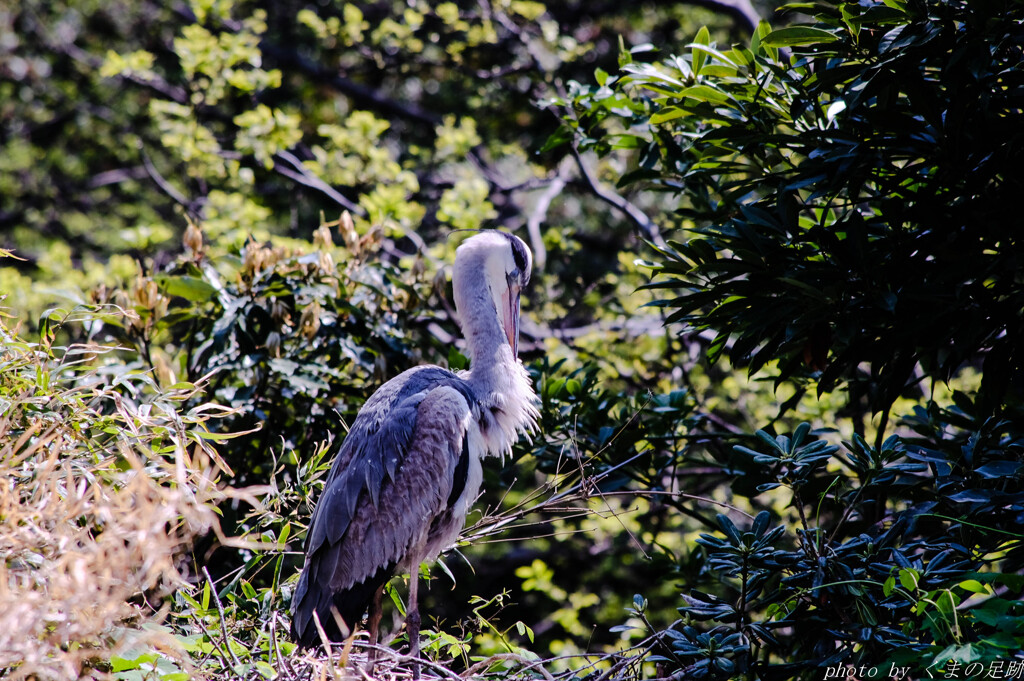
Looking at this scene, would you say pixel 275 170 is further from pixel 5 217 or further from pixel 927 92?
pixel 5 217

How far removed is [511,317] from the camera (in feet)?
13.3

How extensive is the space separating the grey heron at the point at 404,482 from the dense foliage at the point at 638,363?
5.8 inches

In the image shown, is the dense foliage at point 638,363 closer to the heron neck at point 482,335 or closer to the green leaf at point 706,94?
the green leaf at point 706,94

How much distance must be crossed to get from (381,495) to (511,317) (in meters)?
1.22

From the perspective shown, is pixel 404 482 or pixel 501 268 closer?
pixel 404 482

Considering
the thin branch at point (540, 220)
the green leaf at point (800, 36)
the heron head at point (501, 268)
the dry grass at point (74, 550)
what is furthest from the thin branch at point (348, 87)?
the dry grass at point (74, 550)

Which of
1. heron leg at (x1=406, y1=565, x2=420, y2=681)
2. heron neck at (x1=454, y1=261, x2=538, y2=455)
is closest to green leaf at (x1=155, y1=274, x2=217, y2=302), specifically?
heron neck at (x1=454, y1=261, x2=538, y2=455)

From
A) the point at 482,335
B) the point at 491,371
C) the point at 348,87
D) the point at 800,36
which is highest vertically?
the point at 800,36

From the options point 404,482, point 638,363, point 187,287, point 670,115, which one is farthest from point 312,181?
point 670,115

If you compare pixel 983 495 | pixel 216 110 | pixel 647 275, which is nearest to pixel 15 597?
pixel 983 495

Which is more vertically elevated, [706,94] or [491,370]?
[706,94]

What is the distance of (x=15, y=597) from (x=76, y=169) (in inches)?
395

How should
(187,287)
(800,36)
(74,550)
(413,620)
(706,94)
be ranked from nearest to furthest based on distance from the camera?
(74,550)
(800,36)
(706,94)
(413,620)
(187,287)

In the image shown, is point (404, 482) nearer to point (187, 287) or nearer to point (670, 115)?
point (187, 287)
